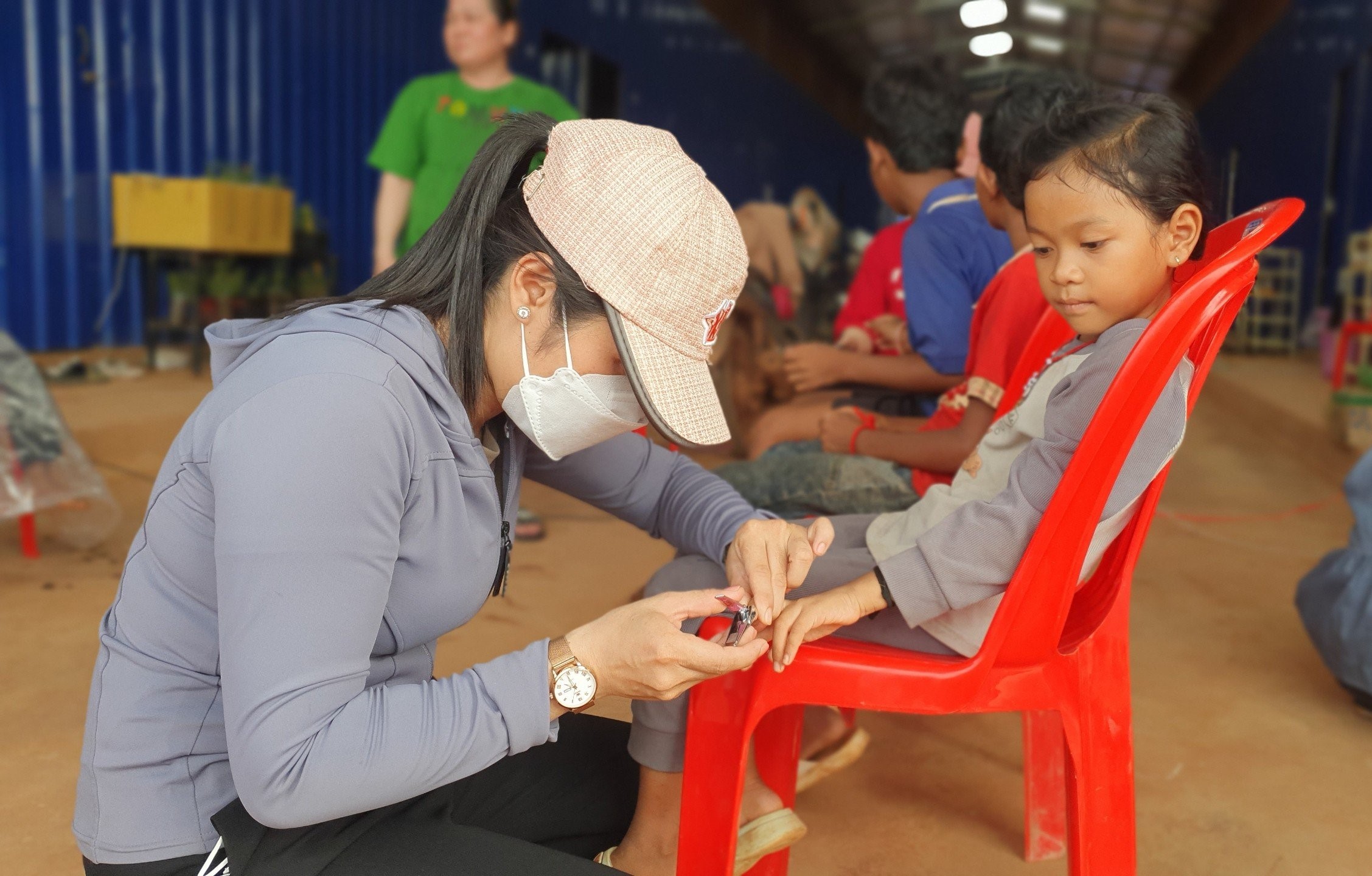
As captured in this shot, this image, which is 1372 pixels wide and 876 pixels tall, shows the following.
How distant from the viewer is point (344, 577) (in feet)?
2.95

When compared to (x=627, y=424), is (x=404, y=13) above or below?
above

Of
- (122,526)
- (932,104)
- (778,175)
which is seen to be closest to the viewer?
(932,104)

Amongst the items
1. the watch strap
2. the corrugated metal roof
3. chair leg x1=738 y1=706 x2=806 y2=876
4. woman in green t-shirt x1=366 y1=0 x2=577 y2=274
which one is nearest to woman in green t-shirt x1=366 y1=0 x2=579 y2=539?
woman in green t-shirt x1=366 y1=0 x2=577 y2=274

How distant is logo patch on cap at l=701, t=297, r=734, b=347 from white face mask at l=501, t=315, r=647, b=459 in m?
0.09

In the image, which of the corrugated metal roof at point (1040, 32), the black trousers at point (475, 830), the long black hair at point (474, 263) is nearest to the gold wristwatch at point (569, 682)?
the black trousers at point (475, 830)

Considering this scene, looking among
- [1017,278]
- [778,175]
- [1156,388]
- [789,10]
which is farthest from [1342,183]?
[1156,388]

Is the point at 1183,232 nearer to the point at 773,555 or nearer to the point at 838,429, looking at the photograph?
the point at 773,555

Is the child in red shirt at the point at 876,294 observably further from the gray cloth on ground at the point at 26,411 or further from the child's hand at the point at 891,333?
the gray cloth on ground at the point at 26,411

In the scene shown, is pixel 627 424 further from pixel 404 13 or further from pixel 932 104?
pixel 404 13

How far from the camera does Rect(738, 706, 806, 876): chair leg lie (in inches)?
61.1

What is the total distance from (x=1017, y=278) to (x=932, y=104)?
0.84 m

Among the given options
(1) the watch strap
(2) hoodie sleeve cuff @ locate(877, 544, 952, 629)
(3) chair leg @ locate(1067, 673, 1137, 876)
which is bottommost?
(3) chair leg @ locate(1067, 673, 1137, 876)

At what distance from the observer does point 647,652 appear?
0.98m

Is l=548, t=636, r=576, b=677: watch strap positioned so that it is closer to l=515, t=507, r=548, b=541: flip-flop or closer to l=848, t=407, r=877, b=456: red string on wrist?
l=848, t=407, r=877, b=456: red string on wrist
